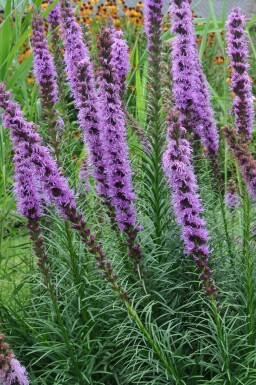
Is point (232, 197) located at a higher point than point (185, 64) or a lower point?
lower

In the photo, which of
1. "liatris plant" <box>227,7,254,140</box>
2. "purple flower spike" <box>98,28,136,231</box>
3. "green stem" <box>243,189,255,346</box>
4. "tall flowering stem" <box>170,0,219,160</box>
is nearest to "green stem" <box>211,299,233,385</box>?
"green stem" <box>243,189,255,346</box>

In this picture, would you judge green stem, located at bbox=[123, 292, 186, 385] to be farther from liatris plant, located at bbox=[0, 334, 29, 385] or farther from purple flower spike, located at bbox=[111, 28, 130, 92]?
purple flower spike, located at bbox=[111, 28, 130, 92]

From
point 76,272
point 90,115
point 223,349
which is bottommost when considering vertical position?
point 223,349

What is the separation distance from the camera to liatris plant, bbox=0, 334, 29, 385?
2.27 metres

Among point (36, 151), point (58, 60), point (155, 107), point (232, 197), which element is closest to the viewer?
point (36, 151)

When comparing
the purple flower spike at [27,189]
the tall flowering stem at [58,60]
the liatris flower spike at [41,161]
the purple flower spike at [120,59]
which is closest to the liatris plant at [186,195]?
the liatris flower spike at [41,161]

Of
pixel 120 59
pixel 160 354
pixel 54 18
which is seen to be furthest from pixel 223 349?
pixel 54 18

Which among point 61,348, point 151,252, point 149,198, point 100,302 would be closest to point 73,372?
point 61,348

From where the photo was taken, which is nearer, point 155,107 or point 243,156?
point 243,156

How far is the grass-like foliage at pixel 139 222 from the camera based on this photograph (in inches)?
110

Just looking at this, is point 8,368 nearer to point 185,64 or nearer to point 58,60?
point 185,64

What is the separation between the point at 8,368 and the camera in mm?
2301

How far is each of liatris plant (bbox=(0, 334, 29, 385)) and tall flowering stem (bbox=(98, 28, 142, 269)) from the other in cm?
91

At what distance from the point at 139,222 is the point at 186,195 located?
84cm
